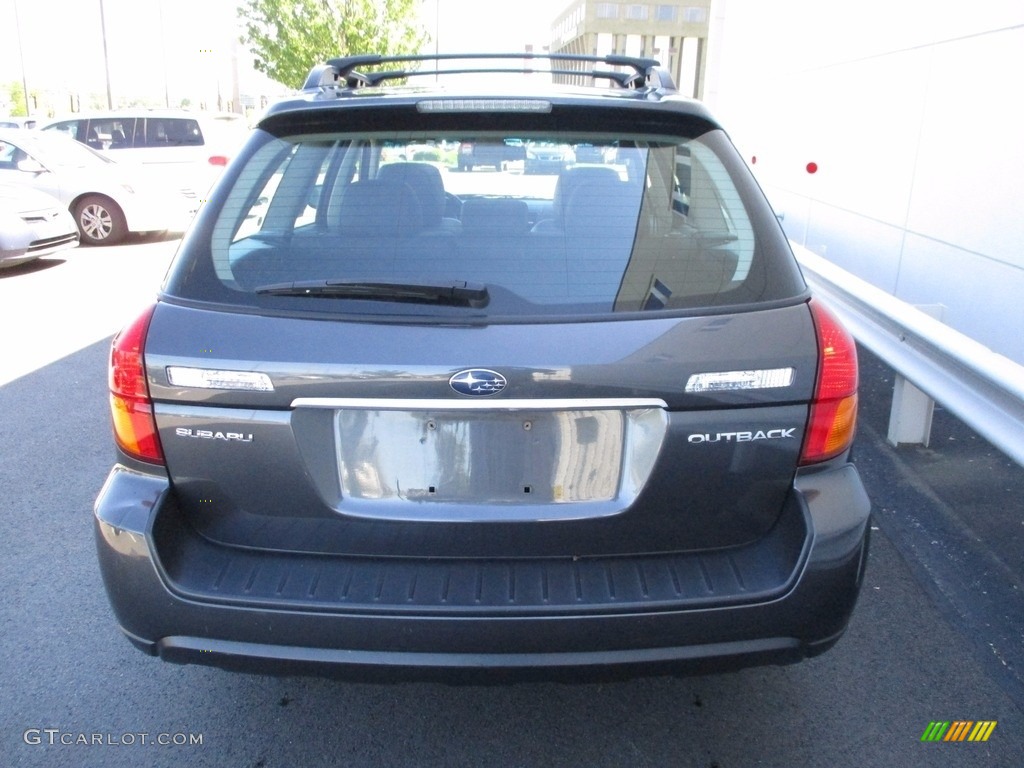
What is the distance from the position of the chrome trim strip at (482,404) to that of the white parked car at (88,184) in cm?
1216

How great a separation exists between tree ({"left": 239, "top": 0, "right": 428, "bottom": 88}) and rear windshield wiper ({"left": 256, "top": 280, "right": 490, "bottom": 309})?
28.1 metres

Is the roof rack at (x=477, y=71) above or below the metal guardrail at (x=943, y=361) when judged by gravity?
above

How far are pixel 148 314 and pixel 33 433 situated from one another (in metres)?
3.56

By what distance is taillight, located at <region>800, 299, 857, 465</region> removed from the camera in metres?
2.28

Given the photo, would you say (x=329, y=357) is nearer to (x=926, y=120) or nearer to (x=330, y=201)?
(x=330, y=201)

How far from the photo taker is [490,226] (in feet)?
7.88

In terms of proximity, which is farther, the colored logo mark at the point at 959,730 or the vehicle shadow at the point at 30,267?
the vehicle shadow at the point at 30,267

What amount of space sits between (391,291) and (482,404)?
37 cm

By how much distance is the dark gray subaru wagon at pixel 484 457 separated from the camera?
218 centimetres

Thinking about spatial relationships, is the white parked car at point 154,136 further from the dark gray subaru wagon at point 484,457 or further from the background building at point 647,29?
the background building at point 647,29

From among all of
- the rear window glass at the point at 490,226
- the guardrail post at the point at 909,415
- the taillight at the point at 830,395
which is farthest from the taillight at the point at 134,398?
the guardrail post at the point at 909,415

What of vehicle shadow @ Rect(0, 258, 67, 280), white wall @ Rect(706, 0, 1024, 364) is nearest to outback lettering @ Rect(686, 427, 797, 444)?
white wall @ Rect(706, 0, 1024, 364)

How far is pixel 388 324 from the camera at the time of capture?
2213 mm

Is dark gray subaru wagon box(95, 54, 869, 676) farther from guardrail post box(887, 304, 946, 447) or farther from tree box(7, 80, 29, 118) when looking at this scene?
tree box(7, 80, 29, 118)
